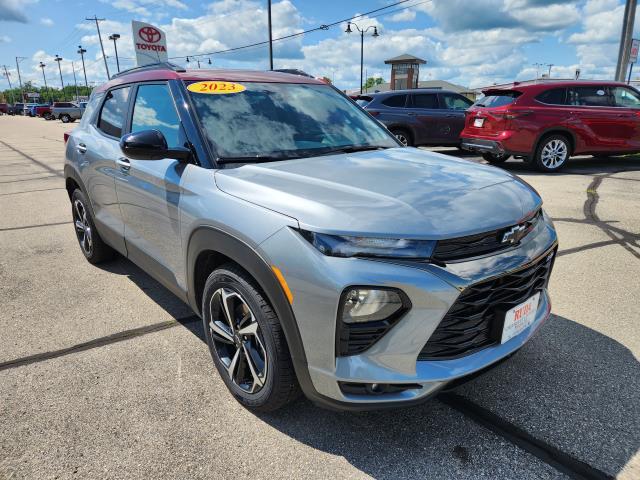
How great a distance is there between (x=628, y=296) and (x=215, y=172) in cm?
341

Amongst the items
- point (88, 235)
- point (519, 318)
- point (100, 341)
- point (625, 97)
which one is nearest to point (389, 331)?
point (519, 318)

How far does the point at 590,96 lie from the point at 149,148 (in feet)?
32.2

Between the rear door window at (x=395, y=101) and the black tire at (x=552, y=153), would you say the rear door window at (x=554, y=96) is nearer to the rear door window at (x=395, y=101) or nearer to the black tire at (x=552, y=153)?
the black tire at (x=552, y=153)

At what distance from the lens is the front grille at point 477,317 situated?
1.89 meters

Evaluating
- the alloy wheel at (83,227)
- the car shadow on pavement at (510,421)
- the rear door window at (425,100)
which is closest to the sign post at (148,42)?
the rear door window at (425,100)

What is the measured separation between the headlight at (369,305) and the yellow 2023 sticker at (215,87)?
5.76 feet

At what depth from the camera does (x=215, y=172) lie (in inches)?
96.9

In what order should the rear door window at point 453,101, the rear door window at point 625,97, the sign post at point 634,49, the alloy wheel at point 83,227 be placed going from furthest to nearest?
1. the sign post at point 634,49
2. the rear door window at point 453,101
3. the rear door window at point 625,97
4. the alloy wheel at point 83,227

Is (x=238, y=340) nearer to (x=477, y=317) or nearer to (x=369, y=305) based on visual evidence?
(x=369, y=305)

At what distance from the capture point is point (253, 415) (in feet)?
8.01

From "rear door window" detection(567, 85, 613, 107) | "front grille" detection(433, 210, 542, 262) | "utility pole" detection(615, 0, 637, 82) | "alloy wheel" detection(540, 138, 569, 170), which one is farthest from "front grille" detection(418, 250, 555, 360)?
"utility pole" detection(615, 0, 637, 82)

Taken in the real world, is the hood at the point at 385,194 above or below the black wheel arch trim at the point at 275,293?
above

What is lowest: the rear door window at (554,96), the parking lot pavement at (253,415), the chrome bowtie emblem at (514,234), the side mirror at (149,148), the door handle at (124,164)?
the parking lot pavement at (253,415)

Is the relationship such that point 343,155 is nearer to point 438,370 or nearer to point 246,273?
point 246,273
